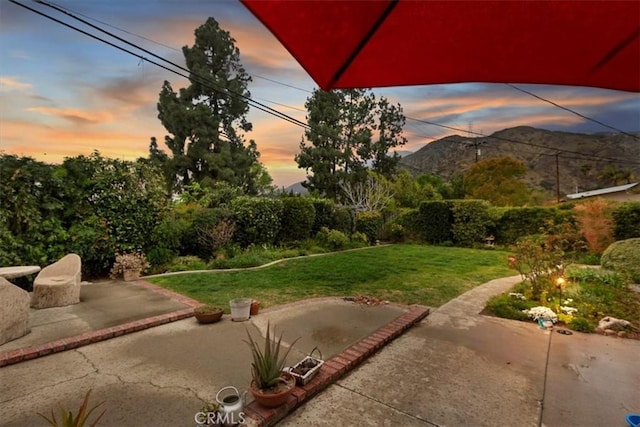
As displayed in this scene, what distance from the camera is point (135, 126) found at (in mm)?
8391

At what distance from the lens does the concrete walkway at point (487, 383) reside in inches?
92.4

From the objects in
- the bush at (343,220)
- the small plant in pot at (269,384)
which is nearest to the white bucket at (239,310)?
the small plant in pot at (269,384)

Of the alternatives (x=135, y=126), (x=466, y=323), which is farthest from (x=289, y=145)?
(x=466, y=323)

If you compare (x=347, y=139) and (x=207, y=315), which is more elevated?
(x=347, y=139)

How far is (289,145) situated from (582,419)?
24122 millimetres

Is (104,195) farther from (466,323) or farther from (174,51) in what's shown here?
(466,323)

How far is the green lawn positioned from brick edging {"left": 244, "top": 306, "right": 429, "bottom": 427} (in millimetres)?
1272

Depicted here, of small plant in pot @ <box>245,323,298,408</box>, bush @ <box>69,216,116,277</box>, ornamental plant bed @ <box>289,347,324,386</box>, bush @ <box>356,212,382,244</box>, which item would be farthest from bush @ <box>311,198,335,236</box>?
small plant in pot @ <box>245,323,298,408</box>

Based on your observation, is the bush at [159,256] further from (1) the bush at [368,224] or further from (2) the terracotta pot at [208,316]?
(1) the bush at [368,224]

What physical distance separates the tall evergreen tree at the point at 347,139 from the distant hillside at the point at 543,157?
9.92 meters

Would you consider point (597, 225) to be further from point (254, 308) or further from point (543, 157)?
point (543, 157)

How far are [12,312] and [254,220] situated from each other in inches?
275

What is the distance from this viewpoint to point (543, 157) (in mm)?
42469

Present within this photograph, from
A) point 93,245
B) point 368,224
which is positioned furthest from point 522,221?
point 93,245
